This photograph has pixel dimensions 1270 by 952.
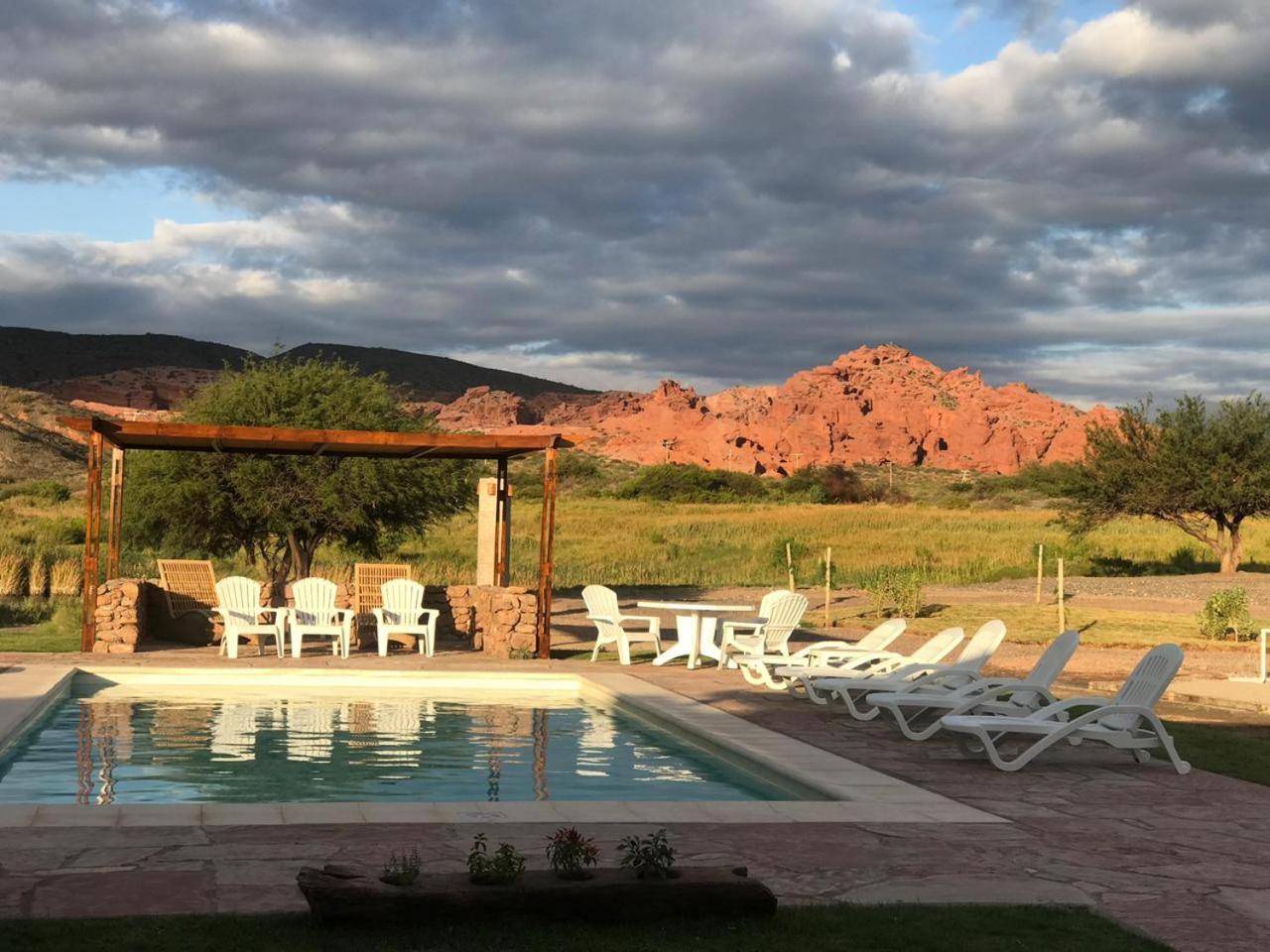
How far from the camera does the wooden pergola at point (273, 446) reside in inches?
533

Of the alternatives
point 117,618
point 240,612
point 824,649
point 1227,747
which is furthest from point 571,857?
point 117,618

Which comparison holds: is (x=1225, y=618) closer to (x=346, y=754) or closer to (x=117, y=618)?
(x=346, y=754)

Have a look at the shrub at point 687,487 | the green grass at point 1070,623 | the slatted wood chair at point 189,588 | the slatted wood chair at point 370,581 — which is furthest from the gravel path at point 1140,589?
the shrub at point 687,487

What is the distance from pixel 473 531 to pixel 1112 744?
33303 mm

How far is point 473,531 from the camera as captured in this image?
40.6 meters

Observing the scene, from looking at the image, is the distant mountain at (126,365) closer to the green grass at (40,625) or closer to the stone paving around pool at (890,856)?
the green grass at (40,625)

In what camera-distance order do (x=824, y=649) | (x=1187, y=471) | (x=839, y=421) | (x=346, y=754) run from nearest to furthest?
(x=346, y=754) < (x=824, y=649) < (x=1187, y=471) < (x=839, y=421)

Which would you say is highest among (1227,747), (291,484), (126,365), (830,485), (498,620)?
(126,365)

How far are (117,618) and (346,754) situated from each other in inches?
239

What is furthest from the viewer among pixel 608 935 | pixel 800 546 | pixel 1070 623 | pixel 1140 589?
pixel 800 546

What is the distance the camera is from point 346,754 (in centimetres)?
893

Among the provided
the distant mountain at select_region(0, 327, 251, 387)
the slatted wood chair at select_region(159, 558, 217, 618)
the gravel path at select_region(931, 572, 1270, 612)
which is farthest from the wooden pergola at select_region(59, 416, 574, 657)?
the distant mountain at select_region(0, 327, 251, 387)

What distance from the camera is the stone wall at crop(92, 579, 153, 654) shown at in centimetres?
1386

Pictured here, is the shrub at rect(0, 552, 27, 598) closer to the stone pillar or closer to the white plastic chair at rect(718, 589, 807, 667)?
the stone pillar
